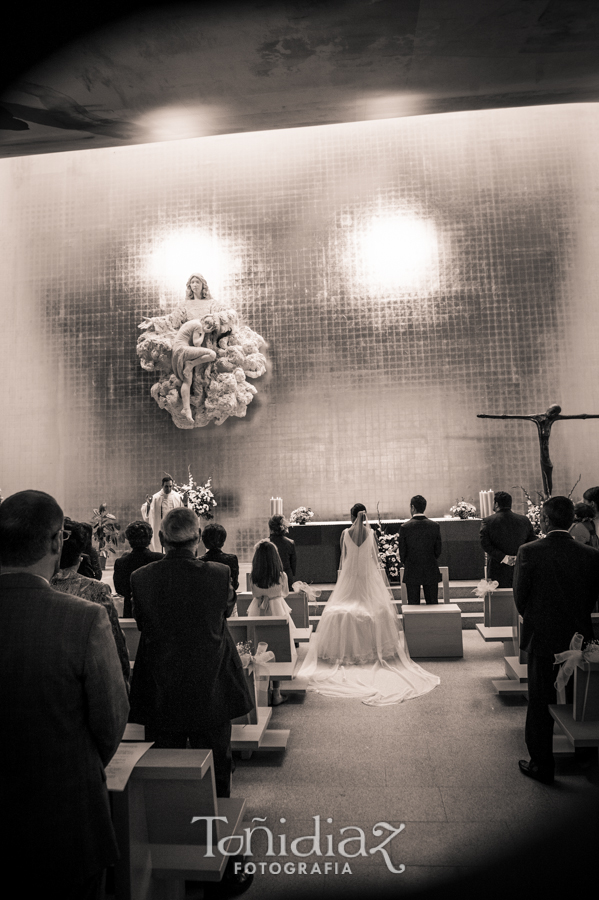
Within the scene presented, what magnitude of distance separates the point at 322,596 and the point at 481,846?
6363 millimetres

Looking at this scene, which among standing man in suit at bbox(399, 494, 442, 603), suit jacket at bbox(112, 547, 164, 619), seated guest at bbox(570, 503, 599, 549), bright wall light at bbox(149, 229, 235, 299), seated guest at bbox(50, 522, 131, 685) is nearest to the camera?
seated guest at bbox(50, 522, 131, 685)

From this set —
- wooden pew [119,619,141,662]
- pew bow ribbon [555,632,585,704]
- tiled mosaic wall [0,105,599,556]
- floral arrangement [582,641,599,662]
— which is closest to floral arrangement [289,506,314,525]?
tiled mosaic wall [0,105,599,556]

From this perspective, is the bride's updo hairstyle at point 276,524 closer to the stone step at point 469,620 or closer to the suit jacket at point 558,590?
the stone step at point 469,620

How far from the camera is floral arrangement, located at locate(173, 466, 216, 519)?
10.9 meters

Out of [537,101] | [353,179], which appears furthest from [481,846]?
[353,179]

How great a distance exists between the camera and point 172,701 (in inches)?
120

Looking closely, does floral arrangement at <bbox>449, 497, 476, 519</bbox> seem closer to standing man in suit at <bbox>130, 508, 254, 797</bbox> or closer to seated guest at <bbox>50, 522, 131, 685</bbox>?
standing man in suit at <bbox>130, 508, 254, 797</bbox>

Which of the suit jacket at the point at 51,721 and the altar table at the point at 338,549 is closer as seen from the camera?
the suit jacket at the point at 51,721

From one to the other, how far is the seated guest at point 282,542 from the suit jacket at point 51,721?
464 centimetres

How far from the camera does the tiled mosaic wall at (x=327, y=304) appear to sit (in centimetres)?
1139

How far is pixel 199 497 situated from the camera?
11133 mm

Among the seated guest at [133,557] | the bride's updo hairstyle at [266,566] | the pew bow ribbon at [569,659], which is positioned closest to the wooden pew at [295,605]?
the bride's updo hairstyle at [266,566]

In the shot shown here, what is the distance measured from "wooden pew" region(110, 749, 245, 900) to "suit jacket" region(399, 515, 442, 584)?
4614 mm

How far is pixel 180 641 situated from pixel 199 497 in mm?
8176
